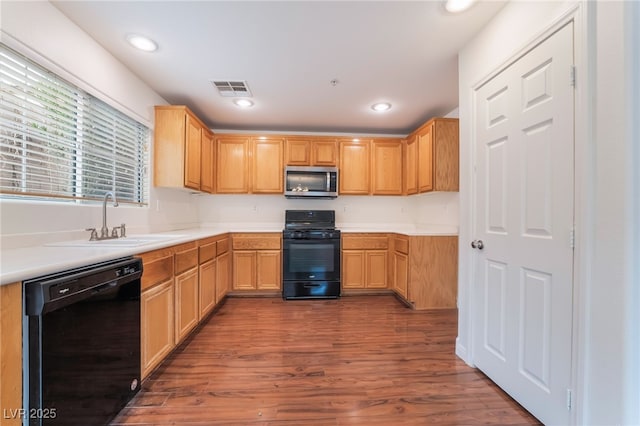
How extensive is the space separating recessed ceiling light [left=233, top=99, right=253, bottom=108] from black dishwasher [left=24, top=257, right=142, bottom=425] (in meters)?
2.19

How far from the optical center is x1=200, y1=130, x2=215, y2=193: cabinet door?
3.41 meters

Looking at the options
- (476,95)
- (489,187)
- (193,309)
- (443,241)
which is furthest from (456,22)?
(193,309)

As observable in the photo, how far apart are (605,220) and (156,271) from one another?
2.41 metres

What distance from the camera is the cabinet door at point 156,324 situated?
1.69 metres

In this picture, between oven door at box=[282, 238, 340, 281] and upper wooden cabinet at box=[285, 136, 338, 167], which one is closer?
oven door at box=[282, 238, 340, 281]

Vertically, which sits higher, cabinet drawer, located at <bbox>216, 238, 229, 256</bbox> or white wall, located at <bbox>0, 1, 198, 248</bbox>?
white wall, located at <bbox>0, 1, 198, 248</bbox>

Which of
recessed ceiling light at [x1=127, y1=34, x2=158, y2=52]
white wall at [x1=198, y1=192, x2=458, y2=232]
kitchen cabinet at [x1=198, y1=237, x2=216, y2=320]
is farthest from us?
white wall at [x1=198, y1=192, x2=458, y2=232]

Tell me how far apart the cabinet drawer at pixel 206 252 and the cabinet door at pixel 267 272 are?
2.54 ft

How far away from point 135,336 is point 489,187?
7.87 feet

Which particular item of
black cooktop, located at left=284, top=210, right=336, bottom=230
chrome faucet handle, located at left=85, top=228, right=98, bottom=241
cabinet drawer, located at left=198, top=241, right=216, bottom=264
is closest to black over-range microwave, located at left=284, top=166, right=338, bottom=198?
black cooktop, located at left=284, top=210, right=336, bottom=230

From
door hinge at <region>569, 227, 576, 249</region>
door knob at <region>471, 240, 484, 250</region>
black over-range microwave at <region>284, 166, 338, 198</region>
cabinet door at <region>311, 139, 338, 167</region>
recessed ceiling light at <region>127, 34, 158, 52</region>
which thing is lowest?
door knob at <region>471, 240, 484, 250</region>

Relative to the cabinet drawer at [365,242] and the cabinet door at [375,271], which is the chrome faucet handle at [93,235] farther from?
the cabinet door at [375,271]

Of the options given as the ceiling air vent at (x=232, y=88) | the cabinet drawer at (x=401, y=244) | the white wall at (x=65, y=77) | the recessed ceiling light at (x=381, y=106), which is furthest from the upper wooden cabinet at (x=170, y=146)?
the cabinet drawer at (x=401, y=244)

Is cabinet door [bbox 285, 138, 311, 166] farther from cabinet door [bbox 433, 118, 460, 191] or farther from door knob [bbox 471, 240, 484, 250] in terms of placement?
door knob [bbox 471, 240, 484, 250]
